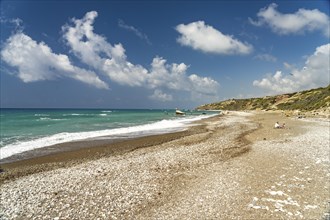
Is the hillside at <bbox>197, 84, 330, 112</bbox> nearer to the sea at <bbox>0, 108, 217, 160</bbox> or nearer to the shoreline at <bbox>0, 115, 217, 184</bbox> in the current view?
the sea at <bbox>0, 108, 217, 160</bbox>

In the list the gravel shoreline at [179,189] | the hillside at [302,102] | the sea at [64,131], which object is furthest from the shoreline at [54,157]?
the hillside at [302,102]

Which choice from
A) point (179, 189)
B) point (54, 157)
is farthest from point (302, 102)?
point (179, 189)

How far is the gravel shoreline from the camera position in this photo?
10.4 m

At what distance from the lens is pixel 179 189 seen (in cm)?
1312

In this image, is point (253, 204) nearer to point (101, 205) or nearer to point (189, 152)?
point (101, 205)

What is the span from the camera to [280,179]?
13.9m

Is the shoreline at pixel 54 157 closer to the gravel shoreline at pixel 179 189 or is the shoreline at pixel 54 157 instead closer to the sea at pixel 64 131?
the gravel shoreline at pixel 179 189

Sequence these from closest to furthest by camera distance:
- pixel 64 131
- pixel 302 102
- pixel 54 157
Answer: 1. pixel 54 157
2. pixel 64 131
3. pixel 302 102

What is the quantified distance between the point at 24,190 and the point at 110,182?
167 inches

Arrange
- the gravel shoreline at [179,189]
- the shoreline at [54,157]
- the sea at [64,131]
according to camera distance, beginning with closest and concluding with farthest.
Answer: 1. the gravel shoreline at [179,189]
2. the shoreline at [54,157]
3. the sea at [64,131]

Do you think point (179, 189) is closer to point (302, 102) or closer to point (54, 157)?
point (54, 157)

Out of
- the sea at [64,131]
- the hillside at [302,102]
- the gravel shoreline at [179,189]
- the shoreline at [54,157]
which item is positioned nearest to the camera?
the gravel shoreline at [179,189]

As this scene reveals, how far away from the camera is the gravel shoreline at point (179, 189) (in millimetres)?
10430

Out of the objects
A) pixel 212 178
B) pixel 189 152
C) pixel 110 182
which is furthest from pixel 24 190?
pixel 189 152
